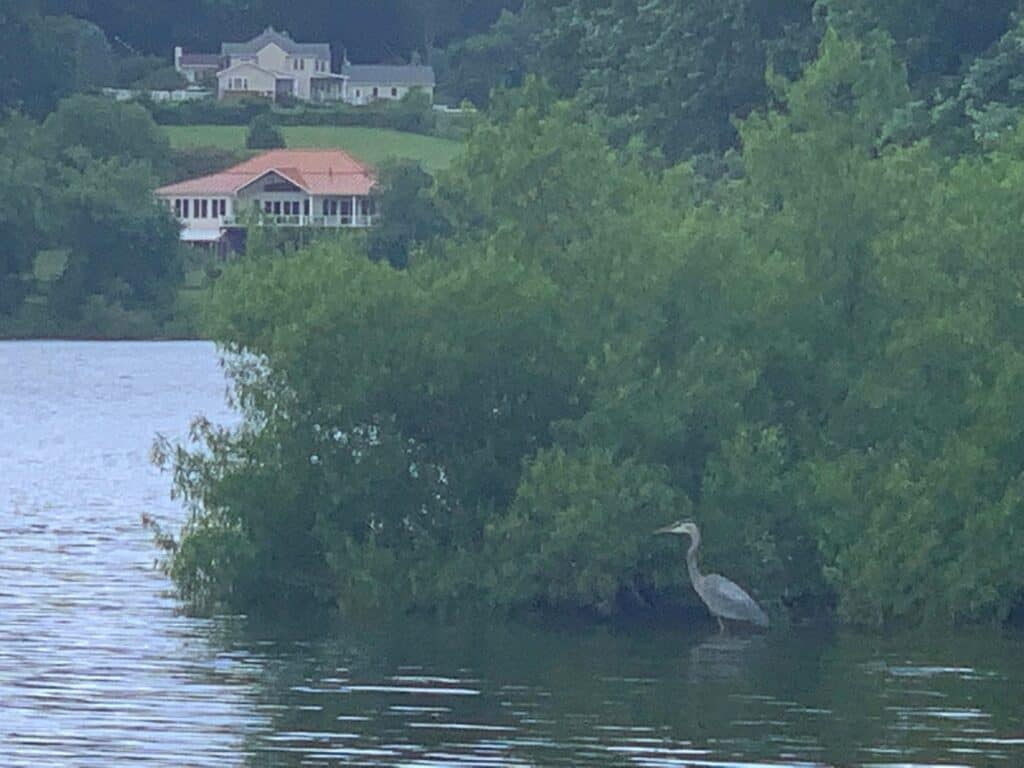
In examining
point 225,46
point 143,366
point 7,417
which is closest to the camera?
point 7,417

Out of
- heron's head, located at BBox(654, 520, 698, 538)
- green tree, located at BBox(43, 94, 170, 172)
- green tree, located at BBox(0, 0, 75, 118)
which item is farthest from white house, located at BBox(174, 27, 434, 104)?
heron's head, located at BBox(654, 520, 698, 538)

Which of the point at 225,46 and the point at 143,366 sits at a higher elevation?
the point at 225,46

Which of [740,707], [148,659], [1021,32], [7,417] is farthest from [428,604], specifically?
[7,417]

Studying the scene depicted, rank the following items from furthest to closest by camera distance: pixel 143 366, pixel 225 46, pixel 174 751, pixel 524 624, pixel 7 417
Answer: pixel 225 46, pixel 143 366, pixel 7 417, pixel 524 624, pixel 174 751

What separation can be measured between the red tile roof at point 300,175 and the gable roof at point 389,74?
2722cm

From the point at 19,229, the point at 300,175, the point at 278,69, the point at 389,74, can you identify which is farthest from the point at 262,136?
the point at 19,229

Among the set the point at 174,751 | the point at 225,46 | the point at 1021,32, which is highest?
the point at 225,46

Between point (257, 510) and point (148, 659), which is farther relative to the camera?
point (257, 510)

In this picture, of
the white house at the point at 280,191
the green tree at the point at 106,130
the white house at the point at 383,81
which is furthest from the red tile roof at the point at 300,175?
the white house at the point at 383,81

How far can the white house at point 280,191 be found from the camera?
125 metres

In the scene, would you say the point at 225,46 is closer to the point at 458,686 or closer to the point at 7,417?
the point at 7,417

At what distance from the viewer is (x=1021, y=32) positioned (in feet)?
139

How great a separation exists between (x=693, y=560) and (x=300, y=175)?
105m

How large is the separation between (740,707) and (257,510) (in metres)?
6.60
